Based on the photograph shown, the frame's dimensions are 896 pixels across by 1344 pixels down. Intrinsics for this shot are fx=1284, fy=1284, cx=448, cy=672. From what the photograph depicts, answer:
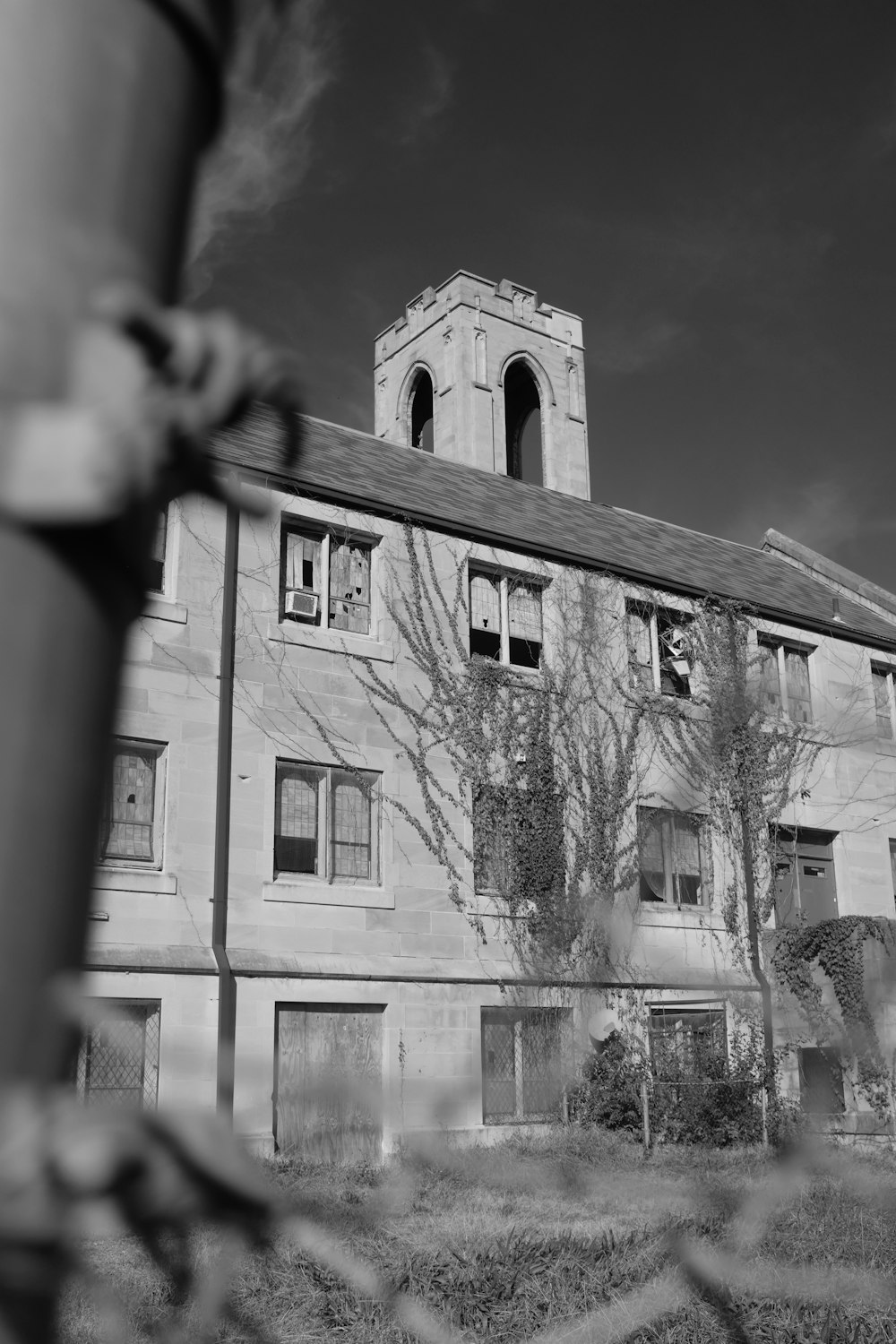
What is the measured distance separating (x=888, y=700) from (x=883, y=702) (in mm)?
160

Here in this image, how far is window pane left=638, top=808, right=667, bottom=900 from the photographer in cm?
2120

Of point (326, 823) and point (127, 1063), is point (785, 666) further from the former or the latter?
point (127, 1063)

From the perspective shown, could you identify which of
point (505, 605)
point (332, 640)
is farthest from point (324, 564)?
point (505, 605)

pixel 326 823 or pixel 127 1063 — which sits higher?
pixel 326 823

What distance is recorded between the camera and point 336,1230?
1082 cm

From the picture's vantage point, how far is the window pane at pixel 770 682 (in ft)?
77.4

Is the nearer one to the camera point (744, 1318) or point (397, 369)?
point (744, 1318)

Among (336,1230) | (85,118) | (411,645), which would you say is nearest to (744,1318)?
(336,1230)

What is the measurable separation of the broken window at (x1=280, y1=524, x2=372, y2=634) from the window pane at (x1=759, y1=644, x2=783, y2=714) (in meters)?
8.17

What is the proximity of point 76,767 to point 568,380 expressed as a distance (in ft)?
159

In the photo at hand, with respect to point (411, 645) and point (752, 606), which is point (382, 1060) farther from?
point (752, 606)

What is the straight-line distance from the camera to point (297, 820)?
17.8 metres

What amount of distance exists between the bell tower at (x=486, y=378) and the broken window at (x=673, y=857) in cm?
2375


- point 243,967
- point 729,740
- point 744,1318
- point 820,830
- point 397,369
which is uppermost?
point 397,369
